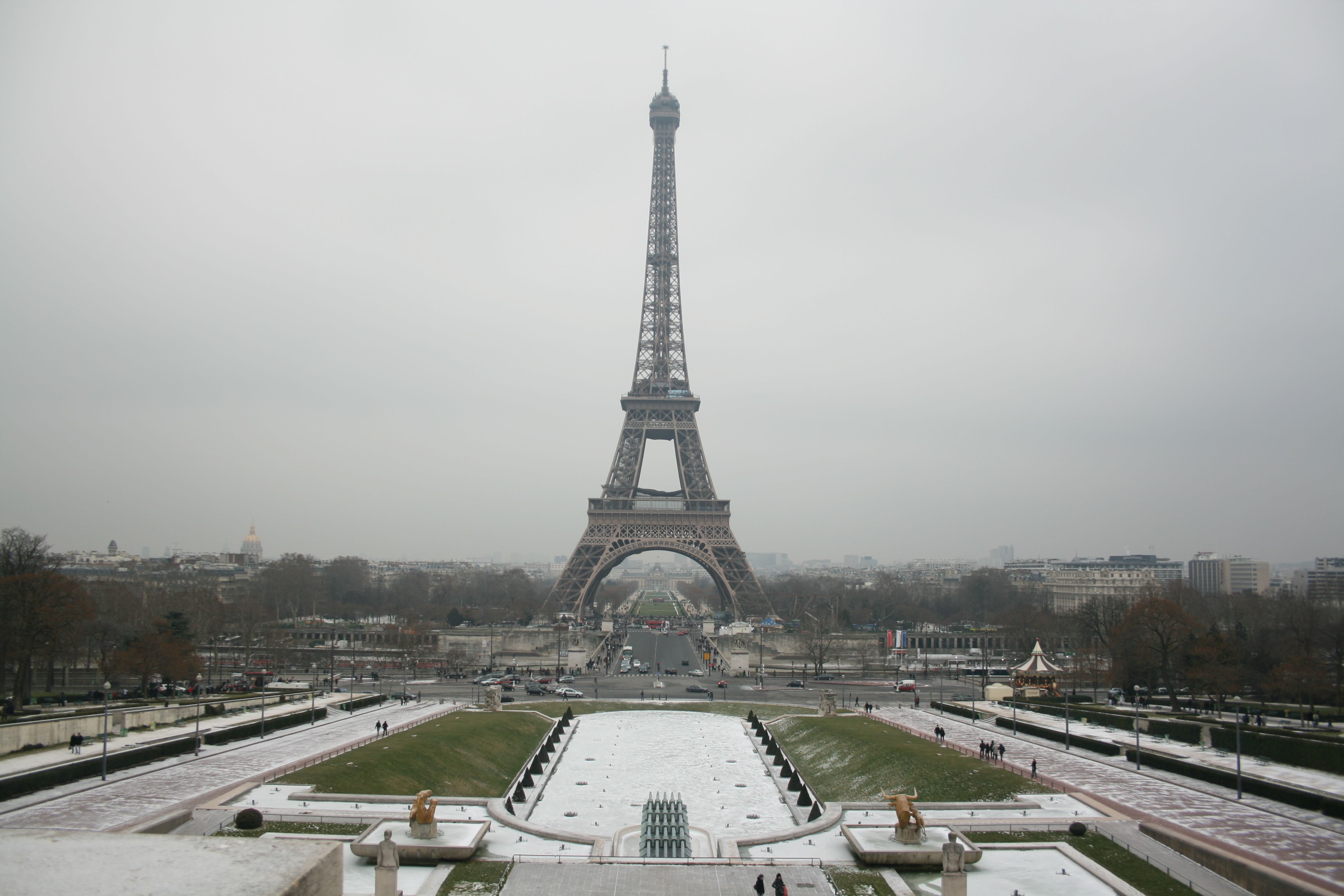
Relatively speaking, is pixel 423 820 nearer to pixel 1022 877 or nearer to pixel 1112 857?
pixel 1022 877

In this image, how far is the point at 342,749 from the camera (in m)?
40.0

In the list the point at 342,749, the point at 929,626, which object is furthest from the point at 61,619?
the point at 929,626

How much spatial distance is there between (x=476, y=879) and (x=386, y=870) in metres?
3.84

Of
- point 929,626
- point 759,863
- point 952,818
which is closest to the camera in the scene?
point 759,863

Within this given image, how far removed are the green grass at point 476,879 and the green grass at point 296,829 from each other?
4477 mm

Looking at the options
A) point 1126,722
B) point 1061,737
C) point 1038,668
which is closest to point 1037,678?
point 1038,668

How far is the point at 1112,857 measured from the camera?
2619cm

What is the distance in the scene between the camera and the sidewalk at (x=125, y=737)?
33.2m

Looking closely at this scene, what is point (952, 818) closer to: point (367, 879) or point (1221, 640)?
point (367, 879)

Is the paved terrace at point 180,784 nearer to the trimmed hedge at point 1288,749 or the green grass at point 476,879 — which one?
the green grass at point 476,879

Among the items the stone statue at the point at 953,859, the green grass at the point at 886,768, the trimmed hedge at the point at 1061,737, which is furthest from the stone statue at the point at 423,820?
the trimmed hedge at the point at 1061,737

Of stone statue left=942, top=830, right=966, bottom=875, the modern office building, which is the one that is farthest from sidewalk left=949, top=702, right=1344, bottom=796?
the modern office building

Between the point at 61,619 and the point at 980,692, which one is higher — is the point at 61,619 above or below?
above

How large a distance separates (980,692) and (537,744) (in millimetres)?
36995
